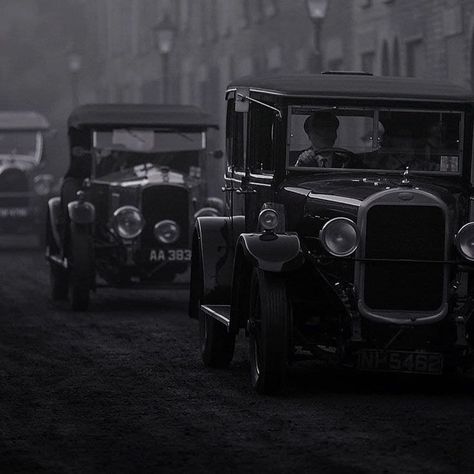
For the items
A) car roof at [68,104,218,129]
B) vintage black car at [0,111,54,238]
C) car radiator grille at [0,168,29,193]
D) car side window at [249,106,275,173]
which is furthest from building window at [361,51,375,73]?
car side window at [249,106,275,173]

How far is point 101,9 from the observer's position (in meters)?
57.7

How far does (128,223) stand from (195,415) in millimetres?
7610

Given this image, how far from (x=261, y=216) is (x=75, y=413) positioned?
5.89 ft

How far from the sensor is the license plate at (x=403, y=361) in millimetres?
9586

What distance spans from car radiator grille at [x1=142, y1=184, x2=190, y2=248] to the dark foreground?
11.0 feet

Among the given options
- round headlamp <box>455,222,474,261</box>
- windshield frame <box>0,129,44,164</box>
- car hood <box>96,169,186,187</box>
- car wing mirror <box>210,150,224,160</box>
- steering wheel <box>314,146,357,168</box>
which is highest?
steering wheel <box>314,146,357,168</box>

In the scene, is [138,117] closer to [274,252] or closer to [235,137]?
[235,137]

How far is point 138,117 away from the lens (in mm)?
17688

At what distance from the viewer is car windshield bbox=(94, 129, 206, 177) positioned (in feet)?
57.4

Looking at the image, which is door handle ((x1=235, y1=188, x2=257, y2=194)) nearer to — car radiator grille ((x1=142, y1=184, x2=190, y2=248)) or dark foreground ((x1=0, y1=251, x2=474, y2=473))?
dark foreground ((x1=0, y1=251, x2=474, y2=473))

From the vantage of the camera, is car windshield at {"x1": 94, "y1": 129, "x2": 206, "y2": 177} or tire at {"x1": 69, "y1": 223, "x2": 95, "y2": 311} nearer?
tire at {"x1": 69, "y1": 223, "x2": 95, "y2": 311}

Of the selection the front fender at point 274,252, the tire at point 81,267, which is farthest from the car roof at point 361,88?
the tire at point 81,267

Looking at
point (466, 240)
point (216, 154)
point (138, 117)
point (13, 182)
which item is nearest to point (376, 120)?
point (466, 240)

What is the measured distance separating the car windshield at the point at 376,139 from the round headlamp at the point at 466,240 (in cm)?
129
